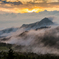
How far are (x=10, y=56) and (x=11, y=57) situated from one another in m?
1.37

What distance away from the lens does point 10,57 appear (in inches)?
4729

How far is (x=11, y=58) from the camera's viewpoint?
119 m

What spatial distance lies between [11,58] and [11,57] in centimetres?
103

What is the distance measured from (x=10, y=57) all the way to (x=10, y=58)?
3.31ft

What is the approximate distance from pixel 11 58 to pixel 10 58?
38.9 inches

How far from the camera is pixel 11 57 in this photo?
12006 cm

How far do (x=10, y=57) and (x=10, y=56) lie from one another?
0.95 m

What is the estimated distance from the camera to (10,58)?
119562 millimetres

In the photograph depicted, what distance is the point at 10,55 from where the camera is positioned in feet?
395

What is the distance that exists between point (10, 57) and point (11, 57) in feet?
3.21
